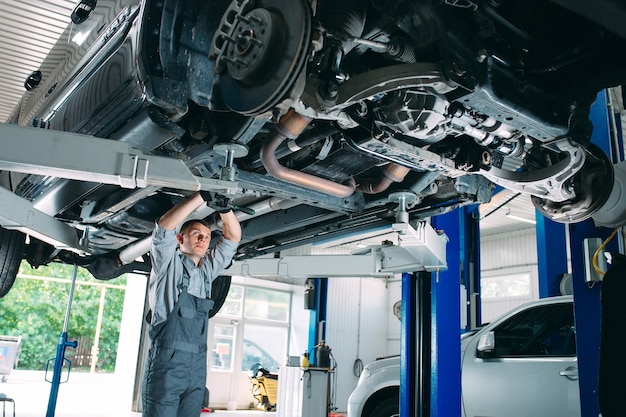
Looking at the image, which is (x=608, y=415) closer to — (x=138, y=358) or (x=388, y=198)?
(x=388, y=198)

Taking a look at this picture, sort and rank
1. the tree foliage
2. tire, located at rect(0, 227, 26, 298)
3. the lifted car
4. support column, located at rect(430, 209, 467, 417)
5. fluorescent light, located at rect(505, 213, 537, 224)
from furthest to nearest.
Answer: the tree foliage, fluorescent light, located at rect(505, 213, 537, 224), tire, located at rect(0, 227, 26, 298), support column, located at rect(430, 209, 467, 417), the lifted car

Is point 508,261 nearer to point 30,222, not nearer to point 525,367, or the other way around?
point 525,367

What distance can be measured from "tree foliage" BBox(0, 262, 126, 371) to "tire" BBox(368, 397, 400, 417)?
11880 millimetres

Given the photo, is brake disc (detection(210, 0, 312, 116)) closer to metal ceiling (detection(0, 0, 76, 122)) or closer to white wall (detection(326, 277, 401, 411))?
metal ceiling (detection(0, 0, 76, 122))

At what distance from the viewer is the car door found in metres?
3.46

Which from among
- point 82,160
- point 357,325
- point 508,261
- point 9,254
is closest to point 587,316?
point 82,160

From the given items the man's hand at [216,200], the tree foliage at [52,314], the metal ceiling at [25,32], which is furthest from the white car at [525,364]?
the tree foliage at [52,314]

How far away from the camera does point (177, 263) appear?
9.21 ft

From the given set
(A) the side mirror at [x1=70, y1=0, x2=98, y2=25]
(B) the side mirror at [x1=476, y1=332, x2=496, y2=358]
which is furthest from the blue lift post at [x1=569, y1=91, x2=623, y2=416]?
(A) the side mirror at [x1=70, y1=0, x2=98, y2=25]

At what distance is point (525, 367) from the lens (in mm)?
3637

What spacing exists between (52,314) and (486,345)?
1457 cm

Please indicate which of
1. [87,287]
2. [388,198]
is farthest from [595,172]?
[87,287]

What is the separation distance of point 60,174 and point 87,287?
1469 centimetres

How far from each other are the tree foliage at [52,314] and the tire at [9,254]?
1075cm
